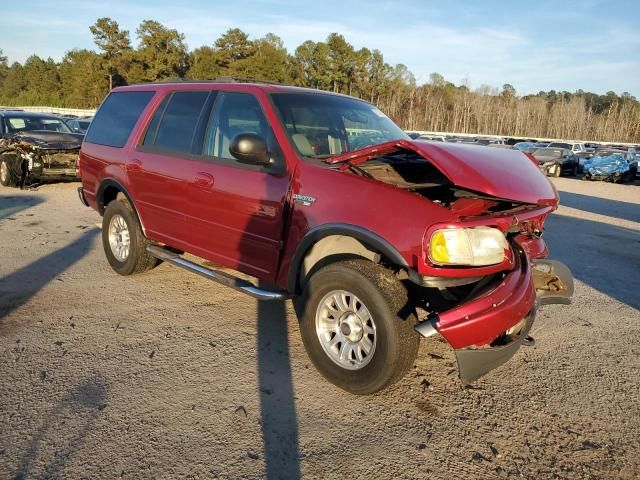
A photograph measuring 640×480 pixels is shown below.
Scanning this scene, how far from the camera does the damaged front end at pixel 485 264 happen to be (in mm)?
2705

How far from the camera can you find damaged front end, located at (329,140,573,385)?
2.71 m

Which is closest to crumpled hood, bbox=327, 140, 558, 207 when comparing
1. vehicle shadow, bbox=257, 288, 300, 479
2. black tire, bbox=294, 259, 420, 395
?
black tire, bbox=294, 259, 420, 395

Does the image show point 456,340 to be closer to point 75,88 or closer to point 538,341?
point 538,341

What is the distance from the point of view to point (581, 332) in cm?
429

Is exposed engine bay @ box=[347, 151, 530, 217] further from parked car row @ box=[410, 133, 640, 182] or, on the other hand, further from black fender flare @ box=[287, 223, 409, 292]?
parked car row @ box=[410, 133, 640, 182]

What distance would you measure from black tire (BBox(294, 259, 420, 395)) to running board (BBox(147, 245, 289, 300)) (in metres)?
0.45

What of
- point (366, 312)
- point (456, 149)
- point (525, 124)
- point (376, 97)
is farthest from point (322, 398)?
point (525, 124)

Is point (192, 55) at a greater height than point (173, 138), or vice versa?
point (192, 55)

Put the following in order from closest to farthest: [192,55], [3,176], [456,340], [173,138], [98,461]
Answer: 1. [98,461]
2. [456,340]
3. [173,138]
4. [3,176]
5. [192,55]

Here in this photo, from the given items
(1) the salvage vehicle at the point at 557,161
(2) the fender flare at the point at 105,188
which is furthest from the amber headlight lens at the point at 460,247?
(1) the salvage vehicle at the point at 557,161

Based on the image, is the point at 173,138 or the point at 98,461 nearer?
the point at 98,461

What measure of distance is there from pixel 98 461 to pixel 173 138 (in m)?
2.95

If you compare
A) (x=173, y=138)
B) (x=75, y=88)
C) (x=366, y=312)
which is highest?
Answer: (x=75, y=88)

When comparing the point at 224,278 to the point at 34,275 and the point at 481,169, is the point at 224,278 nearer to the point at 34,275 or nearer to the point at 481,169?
the point at 481,169
